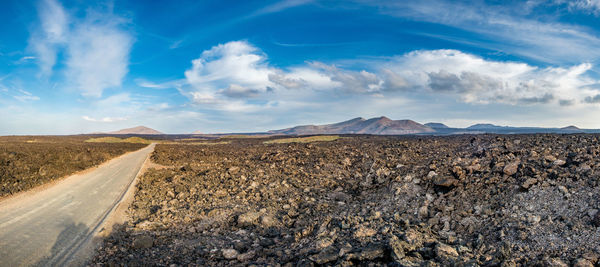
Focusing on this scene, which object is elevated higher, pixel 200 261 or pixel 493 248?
pixel 493 248

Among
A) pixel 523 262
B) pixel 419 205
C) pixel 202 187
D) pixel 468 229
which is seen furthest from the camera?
pixel 202 187

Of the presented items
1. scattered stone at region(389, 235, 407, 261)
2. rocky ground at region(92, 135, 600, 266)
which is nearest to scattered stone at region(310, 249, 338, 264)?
rocky ground at region(92, 135, 600, 266)

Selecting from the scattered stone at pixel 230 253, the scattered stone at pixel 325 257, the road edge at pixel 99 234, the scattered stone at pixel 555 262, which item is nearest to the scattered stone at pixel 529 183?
the scattered stone at pixel 555 262

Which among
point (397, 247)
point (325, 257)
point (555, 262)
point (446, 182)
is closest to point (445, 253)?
point (397, 247)

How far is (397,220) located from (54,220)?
10.9 meters

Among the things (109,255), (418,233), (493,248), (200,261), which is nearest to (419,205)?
(418,233)

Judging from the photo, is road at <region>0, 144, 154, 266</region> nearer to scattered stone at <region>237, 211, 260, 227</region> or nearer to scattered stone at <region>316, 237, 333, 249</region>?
scattered stone at <region>237, 211, 260, 227</region>

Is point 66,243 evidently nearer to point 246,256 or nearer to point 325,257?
point 246,256

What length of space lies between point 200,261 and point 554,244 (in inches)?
281

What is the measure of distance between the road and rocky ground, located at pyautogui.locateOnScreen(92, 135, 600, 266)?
0.98 metres

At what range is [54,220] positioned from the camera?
1008 cm

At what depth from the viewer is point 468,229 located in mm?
6953

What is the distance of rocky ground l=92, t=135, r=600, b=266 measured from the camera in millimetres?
5715

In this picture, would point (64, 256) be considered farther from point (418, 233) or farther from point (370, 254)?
point (418, 233)
